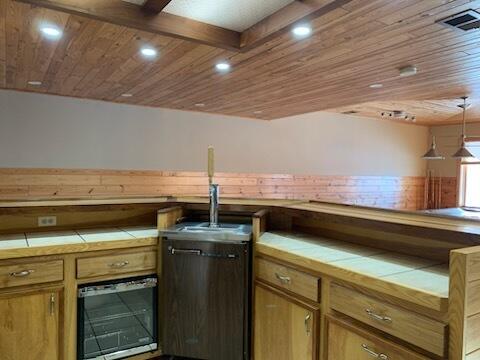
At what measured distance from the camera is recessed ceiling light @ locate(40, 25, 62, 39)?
7.67ft

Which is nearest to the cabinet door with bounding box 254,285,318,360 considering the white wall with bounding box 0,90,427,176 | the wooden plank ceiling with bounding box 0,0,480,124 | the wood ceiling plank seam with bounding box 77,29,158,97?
the wooden plank ceiling with bounding box 0,0,480,124

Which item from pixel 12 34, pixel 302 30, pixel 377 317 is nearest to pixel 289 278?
pixel 377 317

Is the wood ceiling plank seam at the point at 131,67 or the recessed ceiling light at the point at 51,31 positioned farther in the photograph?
the wood ceiling plank seam at the point at 131,67

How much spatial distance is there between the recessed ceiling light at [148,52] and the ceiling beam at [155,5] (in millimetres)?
512

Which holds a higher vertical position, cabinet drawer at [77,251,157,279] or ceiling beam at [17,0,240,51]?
ceiling beam at [17,0,240,51]

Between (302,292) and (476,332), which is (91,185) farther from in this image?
(476,332)

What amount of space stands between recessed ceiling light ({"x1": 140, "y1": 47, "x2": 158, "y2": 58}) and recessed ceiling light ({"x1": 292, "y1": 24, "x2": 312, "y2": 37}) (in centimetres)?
108

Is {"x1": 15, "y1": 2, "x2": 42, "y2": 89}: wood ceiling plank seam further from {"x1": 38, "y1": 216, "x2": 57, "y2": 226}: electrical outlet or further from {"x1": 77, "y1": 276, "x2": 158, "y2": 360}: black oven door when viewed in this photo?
{"x1": 77, "y1": 276, "x2": 158, "y2": 360}: black oven door

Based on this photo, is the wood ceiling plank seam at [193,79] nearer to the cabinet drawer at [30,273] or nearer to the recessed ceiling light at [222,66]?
the recessed ceiling light at [222,66]

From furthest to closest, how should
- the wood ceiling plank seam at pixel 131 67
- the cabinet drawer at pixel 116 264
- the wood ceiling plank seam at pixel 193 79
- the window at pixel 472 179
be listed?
the window at pixel 472 179 < the wood ceiling plank seam at pixel 193 79 < the wood ceiling plank seam at pixel 131 67 < the cabinet drawer at pixel 116 264

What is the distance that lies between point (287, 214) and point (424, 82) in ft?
7.43

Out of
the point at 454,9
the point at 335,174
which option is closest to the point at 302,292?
the point at 454,9

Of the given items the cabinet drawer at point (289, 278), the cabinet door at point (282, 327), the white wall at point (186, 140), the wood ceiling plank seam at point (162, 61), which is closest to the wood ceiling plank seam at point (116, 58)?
the wood ceiling plank seam at point (162, 61)

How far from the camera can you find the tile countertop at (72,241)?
199cm
